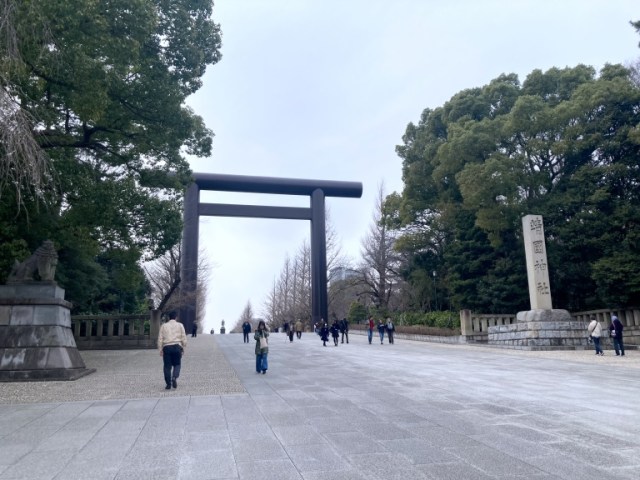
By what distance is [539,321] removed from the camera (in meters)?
18.1

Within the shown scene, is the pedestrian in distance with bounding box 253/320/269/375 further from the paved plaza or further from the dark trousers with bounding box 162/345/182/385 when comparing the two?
the dark trousers with bounding box 162/345/182/385

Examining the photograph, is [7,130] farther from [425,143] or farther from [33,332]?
[425,143]

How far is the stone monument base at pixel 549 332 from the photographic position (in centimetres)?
1794

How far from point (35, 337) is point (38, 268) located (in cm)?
161

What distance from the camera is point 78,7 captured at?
29.0ft

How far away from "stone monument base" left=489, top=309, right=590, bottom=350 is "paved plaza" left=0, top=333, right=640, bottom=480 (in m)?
7.90

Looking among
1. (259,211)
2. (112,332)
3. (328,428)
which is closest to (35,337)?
(328,428)

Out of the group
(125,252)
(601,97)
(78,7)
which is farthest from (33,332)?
(601,97)

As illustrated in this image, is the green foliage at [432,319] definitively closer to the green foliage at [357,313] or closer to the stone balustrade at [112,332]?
the green foliage at [357,313]

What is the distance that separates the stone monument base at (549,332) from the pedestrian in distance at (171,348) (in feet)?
45.3

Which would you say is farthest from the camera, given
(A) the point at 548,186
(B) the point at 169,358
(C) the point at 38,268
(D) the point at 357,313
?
(D) the point at 357,313

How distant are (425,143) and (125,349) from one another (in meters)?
19.6

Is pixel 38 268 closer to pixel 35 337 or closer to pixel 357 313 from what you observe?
pixel 35 337

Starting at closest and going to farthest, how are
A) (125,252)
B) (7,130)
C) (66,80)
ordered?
(7,130) → (66,80) → (125,252)
